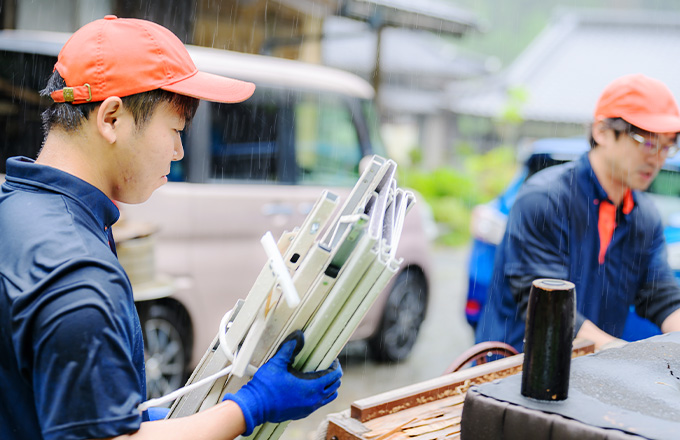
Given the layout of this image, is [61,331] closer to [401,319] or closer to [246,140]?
[246,140]

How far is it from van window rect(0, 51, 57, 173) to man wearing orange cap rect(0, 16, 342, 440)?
3.07 m

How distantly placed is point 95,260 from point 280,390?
19.6 inches

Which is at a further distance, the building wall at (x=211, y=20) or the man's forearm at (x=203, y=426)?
the building wall at (x=211, y=20)

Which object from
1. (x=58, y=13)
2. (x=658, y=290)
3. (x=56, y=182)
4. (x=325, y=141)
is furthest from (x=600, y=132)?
(x=58, y=13)

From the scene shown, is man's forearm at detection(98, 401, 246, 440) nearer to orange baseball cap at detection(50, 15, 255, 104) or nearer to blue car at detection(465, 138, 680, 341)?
orange baseball cap at detection(50, 15, 255, 104)

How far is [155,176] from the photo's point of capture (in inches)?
61.1

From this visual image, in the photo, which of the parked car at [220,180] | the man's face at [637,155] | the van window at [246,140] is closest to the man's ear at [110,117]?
the man's face at [637,155]

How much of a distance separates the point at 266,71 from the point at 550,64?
23.4 metres

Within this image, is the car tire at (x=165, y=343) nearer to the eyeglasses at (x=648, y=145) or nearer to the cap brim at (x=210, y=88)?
the cap brim at (x=210, y=88)

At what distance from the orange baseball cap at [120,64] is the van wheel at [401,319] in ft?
15.0

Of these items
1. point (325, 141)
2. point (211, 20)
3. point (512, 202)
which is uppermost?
point (211, 20)

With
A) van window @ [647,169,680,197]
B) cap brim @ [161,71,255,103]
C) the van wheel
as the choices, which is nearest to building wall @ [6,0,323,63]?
the van wheel

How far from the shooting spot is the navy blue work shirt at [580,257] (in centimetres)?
278

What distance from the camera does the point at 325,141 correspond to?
18.9 ft
